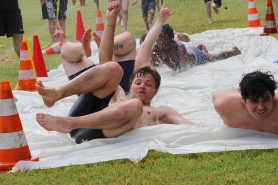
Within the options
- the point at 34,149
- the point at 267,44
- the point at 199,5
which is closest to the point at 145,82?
the point at 34,149

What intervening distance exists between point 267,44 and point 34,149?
5.56m

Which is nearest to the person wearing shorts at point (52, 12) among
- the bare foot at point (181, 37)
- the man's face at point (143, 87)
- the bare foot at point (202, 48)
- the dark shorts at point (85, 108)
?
the bare foot at point (181, 37)

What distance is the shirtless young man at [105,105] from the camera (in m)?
4.82

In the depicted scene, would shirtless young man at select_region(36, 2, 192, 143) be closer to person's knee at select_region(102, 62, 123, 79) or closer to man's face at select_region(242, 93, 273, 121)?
person's knee at select_region(102, 62, 123, 79)

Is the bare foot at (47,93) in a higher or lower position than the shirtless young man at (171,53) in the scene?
higher

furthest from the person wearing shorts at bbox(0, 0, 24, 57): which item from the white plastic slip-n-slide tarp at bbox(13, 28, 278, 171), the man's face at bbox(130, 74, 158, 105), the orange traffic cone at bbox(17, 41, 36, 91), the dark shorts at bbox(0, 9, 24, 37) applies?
the man's face at bbox(130, 74, 158, 105)

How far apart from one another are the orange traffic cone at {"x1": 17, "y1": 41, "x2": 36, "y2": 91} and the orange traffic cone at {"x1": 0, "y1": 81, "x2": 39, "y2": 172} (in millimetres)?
3115

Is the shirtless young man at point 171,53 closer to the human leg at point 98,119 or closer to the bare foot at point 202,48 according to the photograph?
the bare foot at point 202,48

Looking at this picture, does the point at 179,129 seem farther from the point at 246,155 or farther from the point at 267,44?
the point at 267,44

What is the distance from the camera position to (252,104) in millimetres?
4691

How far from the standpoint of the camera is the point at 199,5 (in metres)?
20.8

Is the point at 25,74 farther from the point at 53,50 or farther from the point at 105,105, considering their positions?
the point at 53,50

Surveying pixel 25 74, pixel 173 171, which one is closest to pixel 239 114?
pixel 173 171

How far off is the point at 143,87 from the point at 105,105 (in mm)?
437
